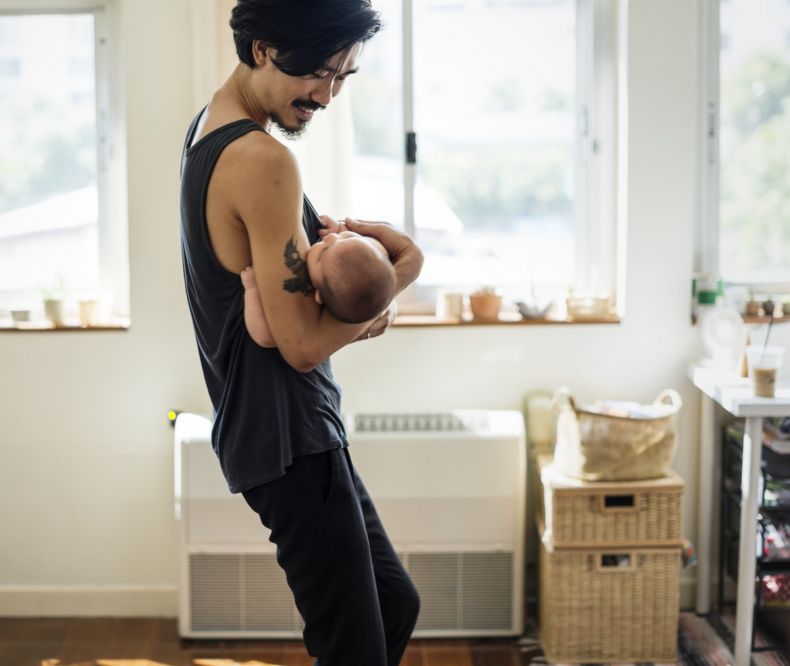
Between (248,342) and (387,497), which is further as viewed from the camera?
(387,497)

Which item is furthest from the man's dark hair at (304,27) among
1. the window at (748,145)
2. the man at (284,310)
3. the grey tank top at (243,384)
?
the window at (748,145)

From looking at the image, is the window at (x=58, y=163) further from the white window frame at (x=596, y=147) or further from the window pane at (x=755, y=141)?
the window pane at (x=755, y=141)

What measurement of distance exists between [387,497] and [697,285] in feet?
3.77

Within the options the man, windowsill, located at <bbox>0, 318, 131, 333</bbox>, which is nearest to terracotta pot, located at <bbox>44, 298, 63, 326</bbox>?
windowsill, located at <bbox>0, 318, 131, 333</bbox>

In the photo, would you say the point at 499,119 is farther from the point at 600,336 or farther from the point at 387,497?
the point at 387,497

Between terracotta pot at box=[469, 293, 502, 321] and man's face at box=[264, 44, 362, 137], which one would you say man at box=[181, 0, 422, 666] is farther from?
terracotta pot at box=[469, 293, 502, 321]

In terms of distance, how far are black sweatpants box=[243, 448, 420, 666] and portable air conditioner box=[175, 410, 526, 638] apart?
1.29 meters

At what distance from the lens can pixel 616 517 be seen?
2.78m

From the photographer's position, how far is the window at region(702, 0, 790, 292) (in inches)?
125

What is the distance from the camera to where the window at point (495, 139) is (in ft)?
10.4

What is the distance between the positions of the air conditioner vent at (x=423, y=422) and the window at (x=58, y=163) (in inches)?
34.2

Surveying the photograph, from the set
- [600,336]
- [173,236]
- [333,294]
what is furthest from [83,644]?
[333,294]

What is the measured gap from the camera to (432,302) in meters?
3.28

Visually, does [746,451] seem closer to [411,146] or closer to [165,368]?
[411,146]
